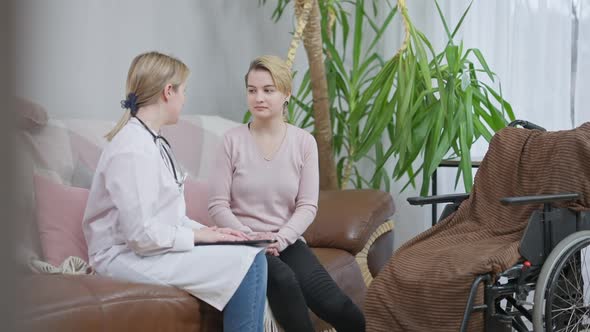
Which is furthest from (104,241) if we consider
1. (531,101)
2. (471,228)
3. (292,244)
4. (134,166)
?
(531,101)

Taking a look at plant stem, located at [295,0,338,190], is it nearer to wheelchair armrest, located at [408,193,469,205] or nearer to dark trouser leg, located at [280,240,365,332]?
wheelchair armrest, located at [408,193,469,205]

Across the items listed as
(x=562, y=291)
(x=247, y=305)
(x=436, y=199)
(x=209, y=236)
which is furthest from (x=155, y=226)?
(x=562, y=291)

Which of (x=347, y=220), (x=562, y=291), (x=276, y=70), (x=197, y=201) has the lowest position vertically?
(x=562, y=291)

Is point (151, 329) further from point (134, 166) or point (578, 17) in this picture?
point (578, 17)

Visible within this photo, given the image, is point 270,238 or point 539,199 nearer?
point 539,199

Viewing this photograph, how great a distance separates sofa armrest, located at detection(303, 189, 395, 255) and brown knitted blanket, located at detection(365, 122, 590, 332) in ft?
1.03

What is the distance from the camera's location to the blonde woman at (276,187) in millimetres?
2186

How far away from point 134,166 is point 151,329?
1.27 ft

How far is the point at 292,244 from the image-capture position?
7.50 ft

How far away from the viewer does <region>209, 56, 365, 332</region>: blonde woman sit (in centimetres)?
219

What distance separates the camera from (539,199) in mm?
1981

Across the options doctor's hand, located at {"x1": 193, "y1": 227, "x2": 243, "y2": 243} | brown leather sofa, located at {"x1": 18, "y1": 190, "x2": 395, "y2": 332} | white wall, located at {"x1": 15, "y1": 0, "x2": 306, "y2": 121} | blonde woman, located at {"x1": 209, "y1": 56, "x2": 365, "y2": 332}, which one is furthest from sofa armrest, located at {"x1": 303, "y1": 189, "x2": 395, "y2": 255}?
white wall, located at {"x1": 15, "y1": 0, "x2": 306, "y2": 121}

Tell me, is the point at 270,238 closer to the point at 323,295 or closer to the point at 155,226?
the point at 323,295

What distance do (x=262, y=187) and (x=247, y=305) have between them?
49 centimetres
